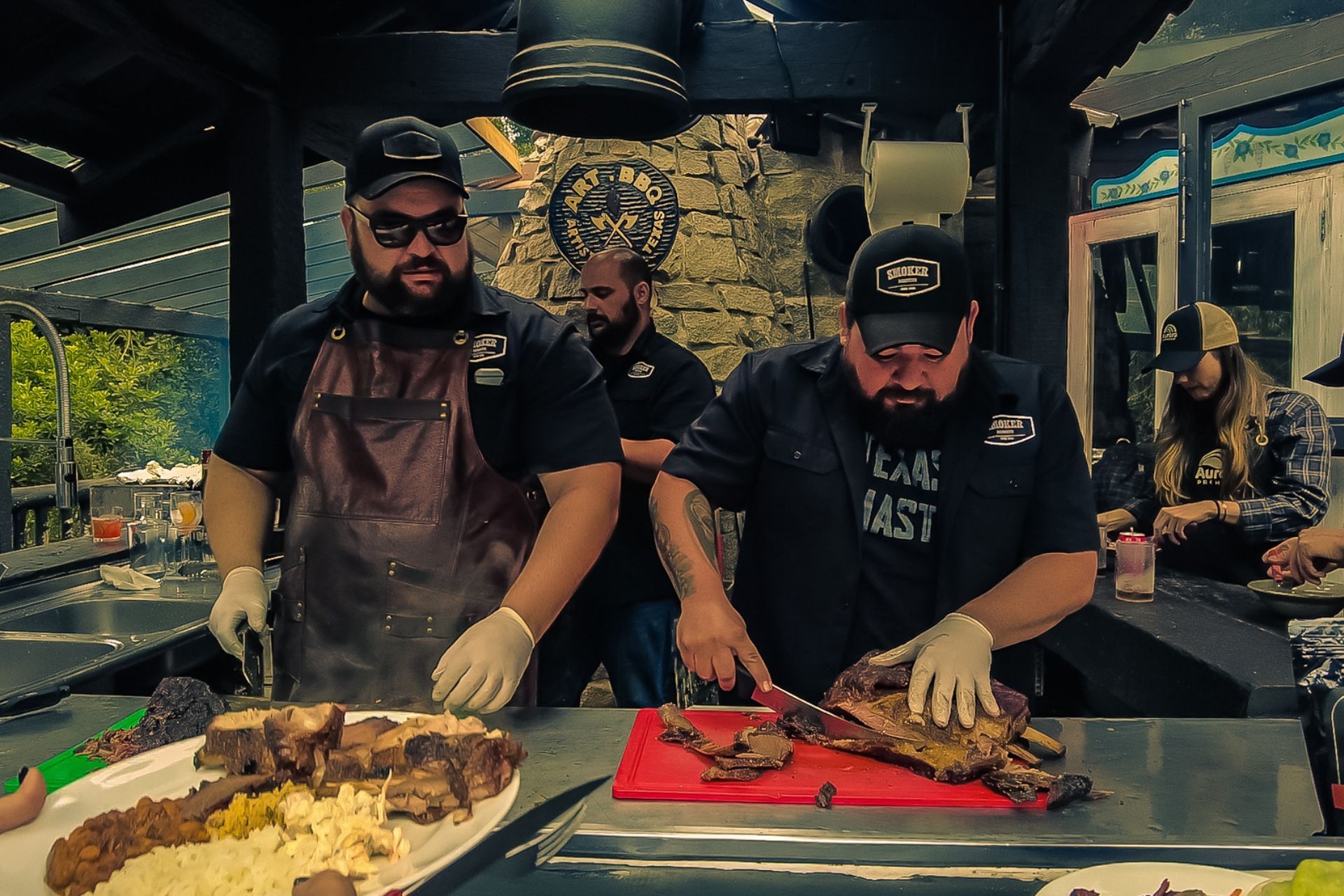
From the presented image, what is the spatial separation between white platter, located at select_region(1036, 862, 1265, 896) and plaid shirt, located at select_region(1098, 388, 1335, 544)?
3.13 metres

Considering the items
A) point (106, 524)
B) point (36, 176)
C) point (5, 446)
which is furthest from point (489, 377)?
point (5, 446)

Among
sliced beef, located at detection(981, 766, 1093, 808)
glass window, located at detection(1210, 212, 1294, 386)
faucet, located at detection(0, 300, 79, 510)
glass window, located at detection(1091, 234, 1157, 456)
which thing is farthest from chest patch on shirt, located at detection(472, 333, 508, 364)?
glass window, located at detection(1091, 234, 1157, 456)

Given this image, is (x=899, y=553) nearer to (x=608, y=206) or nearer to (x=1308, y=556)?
(x=1308, y=556)

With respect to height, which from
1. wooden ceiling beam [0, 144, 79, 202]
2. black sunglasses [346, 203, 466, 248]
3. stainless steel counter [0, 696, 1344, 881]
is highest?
wooden ceiling beam [0, 144, 79, 202]

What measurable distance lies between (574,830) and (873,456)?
1.30m

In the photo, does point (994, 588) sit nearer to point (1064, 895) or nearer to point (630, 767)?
point (630, 767)

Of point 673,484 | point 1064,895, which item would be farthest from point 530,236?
point 1064,895

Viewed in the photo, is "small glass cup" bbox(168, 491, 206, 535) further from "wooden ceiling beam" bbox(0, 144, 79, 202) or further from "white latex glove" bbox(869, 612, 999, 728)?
"white latex glove" bbox(869, 612, 999, 728)

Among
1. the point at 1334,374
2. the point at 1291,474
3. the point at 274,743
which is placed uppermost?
the point at 1334,374

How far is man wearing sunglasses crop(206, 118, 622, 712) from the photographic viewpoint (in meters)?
2.32

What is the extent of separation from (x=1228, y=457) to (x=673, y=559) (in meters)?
2.77

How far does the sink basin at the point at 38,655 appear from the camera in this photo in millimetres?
2795

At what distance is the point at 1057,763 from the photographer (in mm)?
1633

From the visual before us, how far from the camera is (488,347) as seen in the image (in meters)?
2.40
